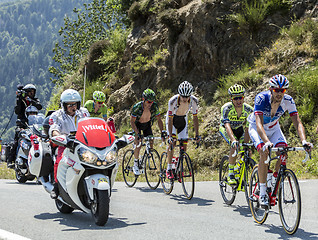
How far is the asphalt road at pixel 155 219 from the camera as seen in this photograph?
20.1ft

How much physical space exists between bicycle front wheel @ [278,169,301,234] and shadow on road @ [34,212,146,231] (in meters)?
2.10

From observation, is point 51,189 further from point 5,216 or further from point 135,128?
point 135,128

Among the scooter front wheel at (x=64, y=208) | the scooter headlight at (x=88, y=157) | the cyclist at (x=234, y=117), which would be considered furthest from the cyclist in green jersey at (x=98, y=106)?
the scooter headlight at (x=88, y=157)

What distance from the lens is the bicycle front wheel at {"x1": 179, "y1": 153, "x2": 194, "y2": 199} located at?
961 centimetres

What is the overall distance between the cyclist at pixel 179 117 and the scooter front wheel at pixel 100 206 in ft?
13.2

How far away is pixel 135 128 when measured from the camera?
12.1 meters

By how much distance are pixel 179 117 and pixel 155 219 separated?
398cm

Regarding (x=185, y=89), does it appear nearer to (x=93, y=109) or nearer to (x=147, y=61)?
(x=93, y=109)

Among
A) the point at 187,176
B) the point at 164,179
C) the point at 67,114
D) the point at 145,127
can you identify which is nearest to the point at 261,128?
the point at 67,114

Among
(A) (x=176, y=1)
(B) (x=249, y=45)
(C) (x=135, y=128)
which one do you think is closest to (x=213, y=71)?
(B) (x=249, y=45)

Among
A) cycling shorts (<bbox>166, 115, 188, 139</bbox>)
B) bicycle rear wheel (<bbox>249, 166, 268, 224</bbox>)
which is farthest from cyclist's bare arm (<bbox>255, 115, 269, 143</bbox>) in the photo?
cycling shorts (<bbox>166, 115, 188, 139</bbox>)

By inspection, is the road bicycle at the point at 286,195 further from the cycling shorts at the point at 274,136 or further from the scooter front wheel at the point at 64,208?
the scooter front wheel at the point at 64,208

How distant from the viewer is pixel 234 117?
29.7 ft

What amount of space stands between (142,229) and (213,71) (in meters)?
14.6
